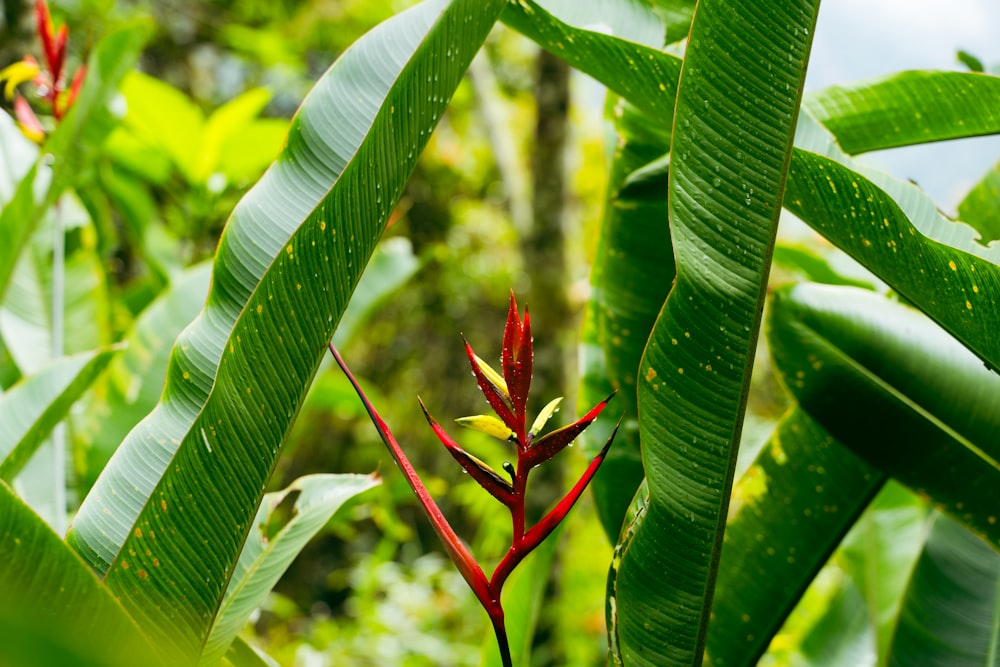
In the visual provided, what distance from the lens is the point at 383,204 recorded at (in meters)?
0.46

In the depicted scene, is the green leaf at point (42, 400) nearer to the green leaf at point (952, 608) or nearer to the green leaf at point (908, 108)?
the green leaf at point (908, 108)

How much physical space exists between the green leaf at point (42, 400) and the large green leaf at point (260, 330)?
0.22 metres

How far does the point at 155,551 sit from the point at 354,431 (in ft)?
10.6

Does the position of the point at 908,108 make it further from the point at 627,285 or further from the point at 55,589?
the point at 55,589

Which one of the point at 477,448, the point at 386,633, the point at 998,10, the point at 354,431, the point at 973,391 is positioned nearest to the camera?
the point at 973,391

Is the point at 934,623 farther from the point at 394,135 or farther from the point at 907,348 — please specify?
the point at 394,135

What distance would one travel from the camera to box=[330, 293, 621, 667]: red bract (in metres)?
0.39

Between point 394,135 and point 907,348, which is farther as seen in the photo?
point 907,348

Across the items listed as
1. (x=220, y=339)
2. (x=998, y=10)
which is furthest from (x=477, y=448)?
(x=998, y=10)

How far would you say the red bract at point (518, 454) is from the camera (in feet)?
1.27

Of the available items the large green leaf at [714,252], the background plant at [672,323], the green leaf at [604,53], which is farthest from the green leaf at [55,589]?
the green leaf at [604,53]

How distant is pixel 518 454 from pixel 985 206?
0.60 meters

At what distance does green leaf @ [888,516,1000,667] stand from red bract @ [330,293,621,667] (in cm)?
54

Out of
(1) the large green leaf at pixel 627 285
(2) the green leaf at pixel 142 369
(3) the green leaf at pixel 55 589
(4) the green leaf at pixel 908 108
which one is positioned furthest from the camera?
(2) the green leaf at pixel 142 369
